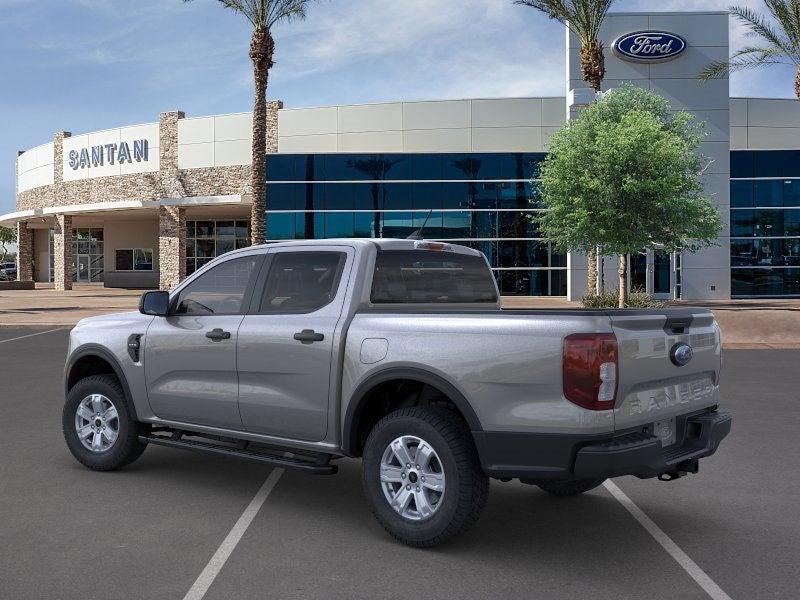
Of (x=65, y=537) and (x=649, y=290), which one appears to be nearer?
(x=65, y=537)

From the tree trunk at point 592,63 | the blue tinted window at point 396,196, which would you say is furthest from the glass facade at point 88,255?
the tree trunk at point 592,63

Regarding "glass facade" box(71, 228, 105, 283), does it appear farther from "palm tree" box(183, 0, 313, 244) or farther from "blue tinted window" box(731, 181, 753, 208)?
"blue tinted window" box(731, 181, 753, 208)

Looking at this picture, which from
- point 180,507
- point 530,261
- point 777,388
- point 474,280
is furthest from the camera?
point 530,261

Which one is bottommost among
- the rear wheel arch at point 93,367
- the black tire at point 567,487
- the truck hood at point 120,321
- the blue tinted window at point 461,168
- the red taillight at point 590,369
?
the black tire at point 567,487

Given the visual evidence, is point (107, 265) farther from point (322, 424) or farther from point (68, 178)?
point (322, 424)

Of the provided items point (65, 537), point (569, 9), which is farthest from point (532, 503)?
point (569, 9)

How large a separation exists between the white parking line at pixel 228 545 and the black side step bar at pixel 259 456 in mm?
365

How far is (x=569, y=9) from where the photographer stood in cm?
2911

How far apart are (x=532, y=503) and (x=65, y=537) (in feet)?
10.1

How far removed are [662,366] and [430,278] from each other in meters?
1.85

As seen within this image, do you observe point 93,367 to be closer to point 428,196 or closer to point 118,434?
point 118,434

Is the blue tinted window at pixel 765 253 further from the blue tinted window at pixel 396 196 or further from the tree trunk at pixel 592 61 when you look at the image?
the blue tinted window at pixel 396 196

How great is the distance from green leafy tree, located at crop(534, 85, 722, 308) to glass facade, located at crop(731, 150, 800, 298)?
9461 millimetres

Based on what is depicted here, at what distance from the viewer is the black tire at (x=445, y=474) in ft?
14.7
